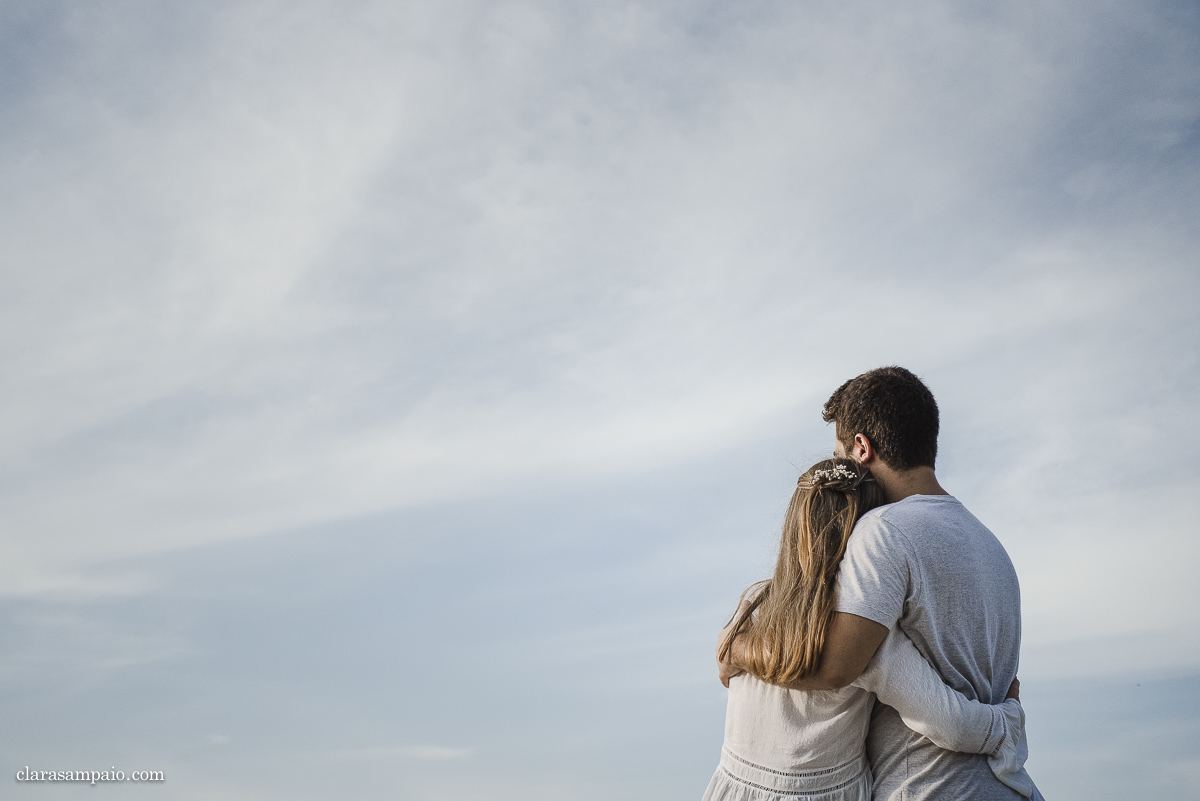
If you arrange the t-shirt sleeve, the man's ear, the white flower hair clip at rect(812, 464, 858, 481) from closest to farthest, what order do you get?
the t-shirt sleeve, the white flower hair clip at rect(812, 464, 858, 481), the man's ear

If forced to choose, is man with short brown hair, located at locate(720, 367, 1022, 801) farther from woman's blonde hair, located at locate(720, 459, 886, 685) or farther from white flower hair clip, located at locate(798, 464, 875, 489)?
white flower hair clip, located at locate(798, 464, 875, 489)

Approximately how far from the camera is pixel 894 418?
4090 mm

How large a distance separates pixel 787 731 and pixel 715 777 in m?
0.45

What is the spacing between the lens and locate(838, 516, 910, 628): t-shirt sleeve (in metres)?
3.61

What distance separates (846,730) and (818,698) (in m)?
0.18

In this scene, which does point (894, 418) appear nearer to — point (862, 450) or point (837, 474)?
point (862, 450)

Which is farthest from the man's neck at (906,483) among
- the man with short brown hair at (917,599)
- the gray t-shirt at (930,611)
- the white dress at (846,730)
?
the white dress at (846,730)

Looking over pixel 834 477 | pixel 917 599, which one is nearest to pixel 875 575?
pixel 917 599

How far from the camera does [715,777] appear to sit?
4.06 meters

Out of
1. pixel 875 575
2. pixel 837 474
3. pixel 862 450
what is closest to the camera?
pixel 875 575

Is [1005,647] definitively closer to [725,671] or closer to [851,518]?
[851,518]

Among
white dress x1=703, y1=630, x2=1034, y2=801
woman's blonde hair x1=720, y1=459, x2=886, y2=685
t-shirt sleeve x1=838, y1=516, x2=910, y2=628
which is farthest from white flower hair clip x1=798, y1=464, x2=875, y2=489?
white dress x1=703, y1=630, x2=1034, y2=801

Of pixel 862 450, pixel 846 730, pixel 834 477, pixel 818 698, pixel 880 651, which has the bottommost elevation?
pixel 846 730

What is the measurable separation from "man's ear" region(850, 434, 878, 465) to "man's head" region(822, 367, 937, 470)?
0.04 ft
